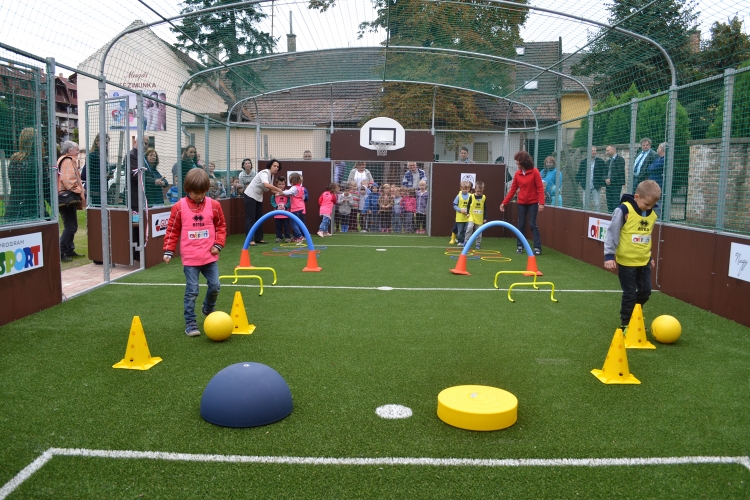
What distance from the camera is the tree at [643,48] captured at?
10.9 m

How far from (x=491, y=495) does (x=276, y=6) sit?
11723 mm

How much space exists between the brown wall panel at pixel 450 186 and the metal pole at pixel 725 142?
10.7 meters

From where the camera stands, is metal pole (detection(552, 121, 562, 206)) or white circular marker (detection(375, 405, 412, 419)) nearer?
white circular marker (detection(375, 405, 412, 419))

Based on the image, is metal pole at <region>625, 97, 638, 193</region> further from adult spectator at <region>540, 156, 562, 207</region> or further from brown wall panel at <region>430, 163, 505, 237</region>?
brown wall panel at <region>430, 163, 505, 237</region>

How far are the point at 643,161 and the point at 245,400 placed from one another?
339 inches

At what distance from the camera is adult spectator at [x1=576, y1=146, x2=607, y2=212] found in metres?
12.4

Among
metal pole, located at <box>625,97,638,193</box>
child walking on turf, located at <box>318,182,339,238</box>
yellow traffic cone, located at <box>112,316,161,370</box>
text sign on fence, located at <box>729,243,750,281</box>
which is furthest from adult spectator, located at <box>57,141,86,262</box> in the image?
text sign on fence, located at <box>729,243,750,281</box>

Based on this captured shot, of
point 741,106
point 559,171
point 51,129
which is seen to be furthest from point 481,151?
point 51,129

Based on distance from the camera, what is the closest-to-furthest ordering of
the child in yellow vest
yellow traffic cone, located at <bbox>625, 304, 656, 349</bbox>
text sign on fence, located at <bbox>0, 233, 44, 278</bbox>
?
yellow traffic cone, located at <bbox>625, 304, 656, 349</bbox>
text sign on fence, located at <bbox>0, 233, 44, 278</bbox>
the child in yellow vest

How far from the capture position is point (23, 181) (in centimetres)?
741

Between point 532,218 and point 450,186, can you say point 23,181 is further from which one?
point 450,186

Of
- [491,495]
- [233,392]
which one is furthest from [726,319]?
[233,392]

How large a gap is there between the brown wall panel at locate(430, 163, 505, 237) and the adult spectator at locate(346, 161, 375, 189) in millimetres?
2064

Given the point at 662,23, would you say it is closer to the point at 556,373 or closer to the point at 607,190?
the point at 607,190
